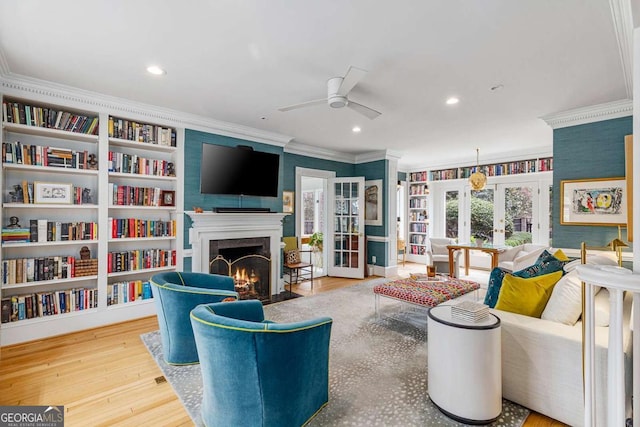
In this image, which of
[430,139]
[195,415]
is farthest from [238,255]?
[430,139]

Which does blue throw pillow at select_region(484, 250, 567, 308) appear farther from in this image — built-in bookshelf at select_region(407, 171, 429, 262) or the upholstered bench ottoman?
built-in bookshelf at select_region(407, 171, 429, 262)

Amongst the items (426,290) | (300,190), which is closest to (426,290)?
(426,290)

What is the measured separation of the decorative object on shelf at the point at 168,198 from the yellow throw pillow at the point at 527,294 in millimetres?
3728

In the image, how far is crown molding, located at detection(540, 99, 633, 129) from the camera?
3330mm

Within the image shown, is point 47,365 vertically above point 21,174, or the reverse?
point 21,174

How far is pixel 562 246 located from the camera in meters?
3.82

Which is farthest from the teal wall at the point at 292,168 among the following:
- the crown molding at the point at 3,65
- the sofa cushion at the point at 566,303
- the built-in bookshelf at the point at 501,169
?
the sofa cushion at the point at 566,303

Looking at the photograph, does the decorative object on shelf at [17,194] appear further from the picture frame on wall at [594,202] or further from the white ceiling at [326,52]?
the picture frame on wall at [594,202]

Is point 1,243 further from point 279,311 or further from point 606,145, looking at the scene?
point 606,145

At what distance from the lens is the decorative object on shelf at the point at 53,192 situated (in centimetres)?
305

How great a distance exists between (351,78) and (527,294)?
208cm

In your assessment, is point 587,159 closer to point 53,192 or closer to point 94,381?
point 94,381

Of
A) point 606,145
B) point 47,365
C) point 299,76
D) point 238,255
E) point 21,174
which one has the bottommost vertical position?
point 47,365

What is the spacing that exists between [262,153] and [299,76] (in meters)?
1.81
